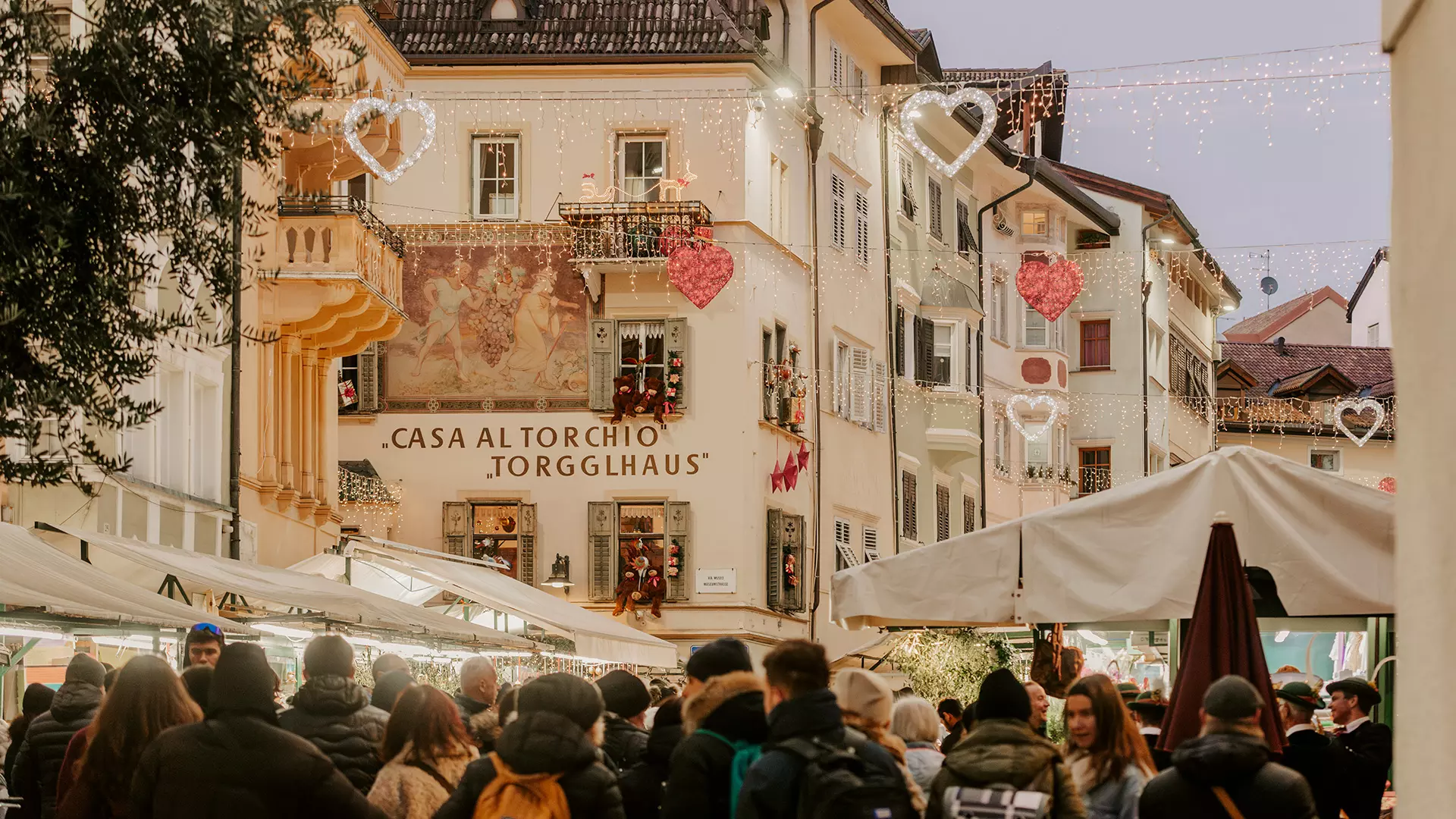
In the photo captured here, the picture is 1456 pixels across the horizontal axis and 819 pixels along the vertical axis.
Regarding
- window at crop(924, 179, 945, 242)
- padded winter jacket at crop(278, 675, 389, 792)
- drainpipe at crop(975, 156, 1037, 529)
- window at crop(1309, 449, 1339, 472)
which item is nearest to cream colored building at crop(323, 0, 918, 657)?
window at crop(924, 179, 945, 242)

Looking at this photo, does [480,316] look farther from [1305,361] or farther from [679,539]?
[1305,361]

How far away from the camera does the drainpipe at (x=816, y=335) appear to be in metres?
38.1

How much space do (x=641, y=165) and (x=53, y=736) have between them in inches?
1035

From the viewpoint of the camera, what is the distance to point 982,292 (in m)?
48.5

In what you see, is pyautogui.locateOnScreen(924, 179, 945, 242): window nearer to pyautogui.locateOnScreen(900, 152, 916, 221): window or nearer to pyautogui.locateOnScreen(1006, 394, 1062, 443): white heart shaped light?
pyautogui.locateOnScreen(900, 152, 916, 221): window

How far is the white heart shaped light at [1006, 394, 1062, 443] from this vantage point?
48688mm

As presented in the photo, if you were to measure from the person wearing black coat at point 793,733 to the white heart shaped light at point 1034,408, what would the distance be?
41.5 m

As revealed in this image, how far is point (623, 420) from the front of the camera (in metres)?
35.5

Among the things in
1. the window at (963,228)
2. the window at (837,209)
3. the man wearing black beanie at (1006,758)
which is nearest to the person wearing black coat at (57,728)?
the man wearing black beanie at (1006,758)

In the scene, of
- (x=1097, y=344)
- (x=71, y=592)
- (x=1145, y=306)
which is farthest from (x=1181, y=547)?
(x=1097, y=344)

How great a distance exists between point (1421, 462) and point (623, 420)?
31.4 m

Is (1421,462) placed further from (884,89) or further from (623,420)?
(884,89)

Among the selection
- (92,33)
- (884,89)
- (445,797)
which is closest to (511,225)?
(884,89)

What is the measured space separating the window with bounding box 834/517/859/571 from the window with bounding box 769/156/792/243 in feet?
17.3
